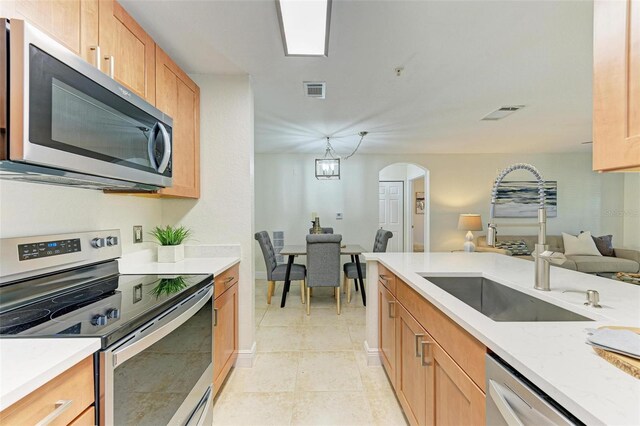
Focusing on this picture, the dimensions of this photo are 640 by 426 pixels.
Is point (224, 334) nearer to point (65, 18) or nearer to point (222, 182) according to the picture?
point (222, 182)

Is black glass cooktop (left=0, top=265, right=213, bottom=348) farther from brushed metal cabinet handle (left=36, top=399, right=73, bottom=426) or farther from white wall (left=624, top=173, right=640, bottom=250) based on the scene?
white wall (left=624, top=173, right=640, bottom=250)

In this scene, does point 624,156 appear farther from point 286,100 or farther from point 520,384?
point 286,100

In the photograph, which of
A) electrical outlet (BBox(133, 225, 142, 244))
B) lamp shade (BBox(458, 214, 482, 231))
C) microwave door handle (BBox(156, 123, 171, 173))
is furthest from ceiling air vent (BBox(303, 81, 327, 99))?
lamp shade (BBox(458, 214, 482, 231))

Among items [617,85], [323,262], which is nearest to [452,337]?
[617,85]

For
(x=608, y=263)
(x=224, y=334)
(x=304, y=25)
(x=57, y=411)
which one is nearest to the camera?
(x=57, y=411)

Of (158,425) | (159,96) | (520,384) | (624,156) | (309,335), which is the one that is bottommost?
(309,335)

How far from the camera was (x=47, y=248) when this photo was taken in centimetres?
128

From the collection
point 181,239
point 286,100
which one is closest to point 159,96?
point 181,239

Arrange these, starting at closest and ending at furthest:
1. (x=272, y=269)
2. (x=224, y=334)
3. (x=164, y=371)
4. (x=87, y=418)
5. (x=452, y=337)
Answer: (x=87, y=418) → (x=452, y=337) → (x=164, y=371) → (x=224, y=334) → (x=272, y=269)

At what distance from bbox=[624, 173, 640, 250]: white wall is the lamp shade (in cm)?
187

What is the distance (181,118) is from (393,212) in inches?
241

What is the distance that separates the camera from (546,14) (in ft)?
5.78

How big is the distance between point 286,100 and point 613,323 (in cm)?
289

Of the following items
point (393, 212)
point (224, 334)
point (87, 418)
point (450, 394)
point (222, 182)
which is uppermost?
point (222, 182)
